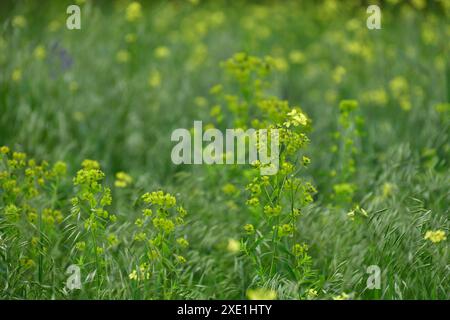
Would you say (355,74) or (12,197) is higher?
(355,74)

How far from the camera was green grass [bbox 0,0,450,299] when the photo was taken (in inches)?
99.0

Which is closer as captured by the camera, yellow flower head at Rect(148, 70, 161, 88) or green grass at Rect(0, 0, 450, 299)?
green grass at Rect(0, 0, 450, 299)

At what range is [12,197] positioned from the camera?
272 cm

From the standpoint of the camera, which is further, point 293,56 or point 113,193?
point 293,56

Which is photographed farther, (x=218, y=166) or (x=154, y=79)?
(x=154, y=79)

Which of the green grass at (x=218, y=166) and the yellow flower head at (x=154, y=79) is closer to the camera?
the green grass at (x=218, y=166)

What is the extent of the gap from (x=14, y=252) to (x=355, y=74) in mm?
3528

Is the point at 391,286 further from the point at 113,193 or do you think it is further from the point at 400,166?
the point at 113,193

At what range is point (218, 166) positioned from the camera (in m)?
3.39

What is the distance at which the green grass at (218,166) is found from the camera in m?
2.52

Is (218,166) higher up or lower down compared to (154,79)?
lower down

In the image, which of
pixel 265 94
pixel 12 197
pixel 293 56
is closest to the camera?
pixel 12 197
